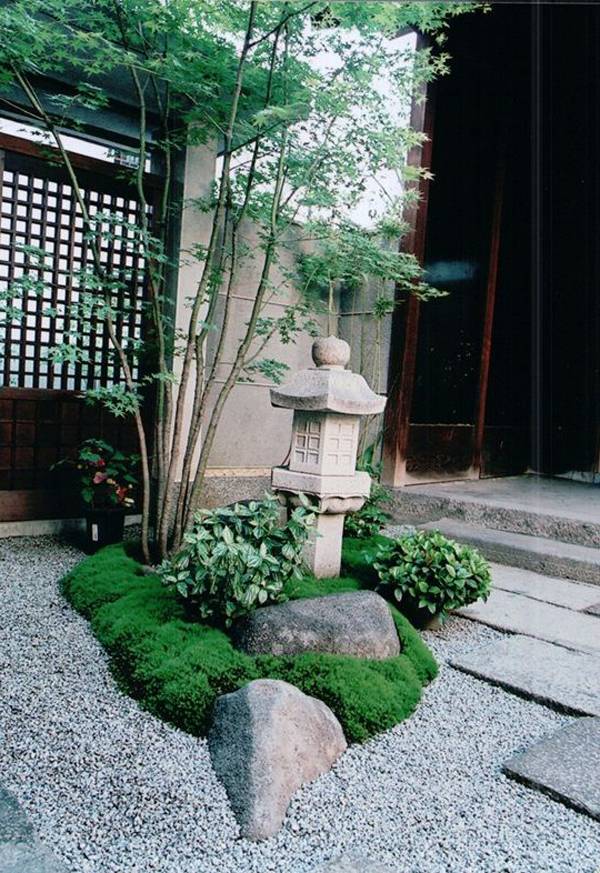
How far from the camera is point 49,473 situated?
6.54m

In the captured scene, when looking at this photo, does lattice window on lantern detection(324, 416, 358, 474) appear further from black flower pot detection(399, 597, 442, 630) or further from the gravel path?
the gravel path

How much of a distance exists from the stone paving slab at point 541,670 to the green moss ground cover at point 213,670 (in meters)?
0.36

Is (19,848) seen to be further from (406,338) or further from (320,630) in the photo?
(406,338)

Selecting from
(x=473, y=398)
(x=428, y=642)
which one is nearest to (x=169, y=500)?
(x=428, y=642)

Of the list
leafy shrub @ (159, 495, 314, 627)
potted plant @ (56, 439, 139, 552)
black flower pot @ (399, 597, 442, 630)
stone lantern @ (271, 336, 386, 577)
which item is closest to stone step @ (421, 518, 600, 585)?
black flower pot @ (399, 597, 442, 630)

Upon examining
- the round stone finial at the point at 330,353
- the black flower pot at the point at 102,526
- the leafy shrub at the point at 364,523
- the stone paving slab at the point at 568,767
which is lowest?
the stone paving slab at the point at 568,767

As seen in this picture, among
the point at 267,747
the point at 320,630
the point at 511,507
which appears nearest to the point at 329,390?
the point at 320,630

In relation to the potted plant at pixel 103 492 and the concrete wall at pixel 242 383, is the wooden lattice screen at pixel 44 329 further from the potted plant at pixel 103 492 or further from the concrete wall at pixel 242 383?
the concrete wall at pixel 242 383

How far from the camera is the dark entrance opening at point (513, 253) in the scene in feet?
26.5

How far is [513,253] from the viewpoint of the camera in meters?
9.35

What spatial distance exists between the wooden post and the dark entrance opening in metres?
0.02

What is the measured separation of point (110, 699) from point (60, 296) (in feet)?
14.9

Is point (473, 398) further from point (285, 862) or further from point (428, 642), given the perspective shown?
point (285, 862)

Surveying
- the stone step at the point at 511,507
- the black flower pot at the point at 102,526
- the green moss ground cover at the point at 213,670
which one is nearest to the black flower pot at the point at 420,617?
the green moss ground cover at the point at 213,670
